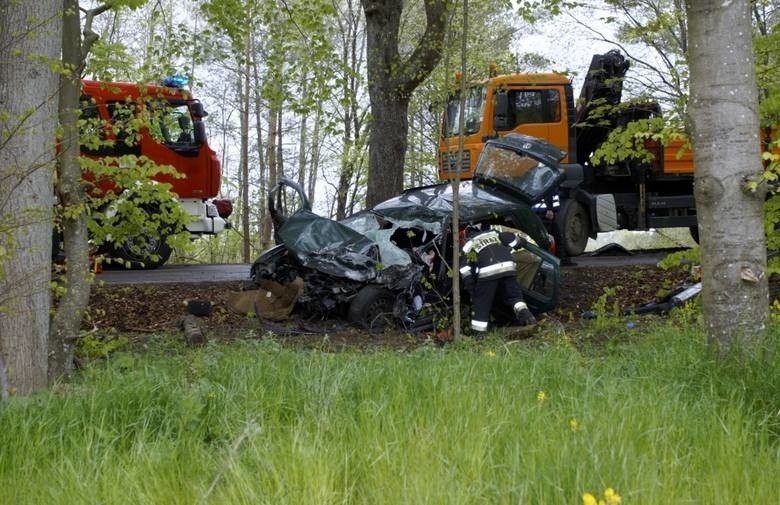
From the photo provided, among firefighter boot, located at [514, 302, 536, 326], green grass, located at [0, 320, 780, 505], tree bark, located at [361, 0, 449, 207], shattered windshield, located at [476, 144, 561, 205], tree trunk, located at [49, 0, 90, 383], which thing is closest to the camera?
green grass, located at [0, 320, 780, 505]

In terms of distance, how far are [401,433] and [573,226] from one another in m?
11.0

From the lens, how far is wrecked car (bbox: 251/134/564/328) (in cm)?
845

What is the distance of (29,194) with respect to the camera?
184 inches

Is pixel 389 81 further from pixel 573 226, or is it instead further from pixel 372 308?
pixel 372 308

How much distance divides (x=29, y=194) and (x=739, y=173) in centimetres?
386

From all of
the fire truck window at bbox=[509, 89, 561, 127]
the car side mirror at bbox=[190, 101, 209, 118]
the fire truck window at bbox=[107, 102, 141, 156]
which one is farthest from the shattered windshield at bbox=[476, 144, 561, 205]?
the car side mirror at bbox=[190, 101, 209, 118]

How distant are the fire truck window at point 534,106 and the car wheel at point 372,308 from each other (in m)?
6.67

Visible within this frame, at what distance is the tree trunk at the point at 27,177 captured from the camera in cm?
454

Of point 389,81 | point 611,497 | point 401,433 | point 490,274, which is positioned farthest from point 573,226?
point 611,497

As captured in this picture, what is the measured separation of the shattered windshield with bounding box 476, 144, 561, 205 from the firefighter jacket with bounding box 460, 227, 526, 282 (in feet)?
5.71

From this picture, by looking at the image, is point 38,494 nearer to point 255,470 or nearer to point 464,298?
point 255,470

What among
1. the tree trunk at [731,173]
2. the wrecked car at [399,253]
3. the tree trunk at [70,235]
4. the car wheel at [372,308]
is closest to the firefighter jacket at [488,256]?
the wrecked car at [399,253]

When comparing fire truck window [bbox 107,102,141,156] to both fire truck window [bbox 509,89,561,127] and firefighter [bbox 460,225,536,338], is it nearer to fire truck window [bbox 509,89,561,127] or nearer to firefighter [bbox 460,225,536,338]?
firefighter [bbox 460,225,536,338]

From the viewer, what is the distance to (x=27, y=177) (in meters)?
4.65
